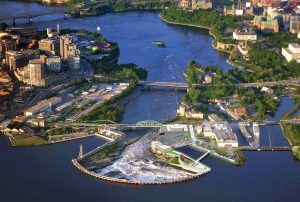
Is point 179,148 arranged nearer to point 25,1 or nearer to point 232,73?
point 232,73

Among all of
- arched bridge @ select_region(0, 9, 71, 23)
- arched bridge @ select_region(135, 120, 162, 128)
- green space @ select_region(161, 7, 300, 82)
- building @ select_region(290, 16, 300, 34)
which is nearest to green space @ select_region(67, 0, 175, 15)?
arched bridge @ select_region(0, 9, 71, 23)

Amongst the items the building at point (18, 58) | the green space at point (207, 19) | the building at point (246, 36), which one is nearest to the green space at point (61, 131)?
the building at point (18, 58)

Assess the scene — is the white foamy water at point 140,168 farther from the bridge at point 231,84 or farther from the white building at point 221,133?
the bridge at point 231,84

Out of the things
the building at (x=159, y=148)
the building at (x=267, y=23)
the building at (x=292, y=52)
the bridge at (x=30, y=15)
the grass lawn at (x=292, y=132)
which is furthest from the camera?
the bridge at (x=30, y=15)

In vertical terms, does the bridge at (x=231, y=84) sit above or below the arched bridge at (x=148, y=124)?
above

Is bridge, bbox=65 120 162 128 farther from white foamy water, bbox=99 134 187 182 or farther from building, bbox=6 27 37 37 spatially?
building, bbox=6 27 37 37

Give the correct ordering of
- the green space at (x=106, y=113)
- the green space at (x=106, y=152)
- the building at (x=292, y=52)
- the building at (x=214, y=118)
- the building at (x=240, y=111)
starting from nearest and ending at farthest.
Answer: the green space at (x=106, y=152) → the building at (x=214, y=118) → the green space at (x=106, y=113) → the building at (x=240, y=111) → the building at (x=292, y=52)

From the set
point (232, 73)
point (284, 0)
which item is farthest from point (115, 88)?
point (284, 0)
